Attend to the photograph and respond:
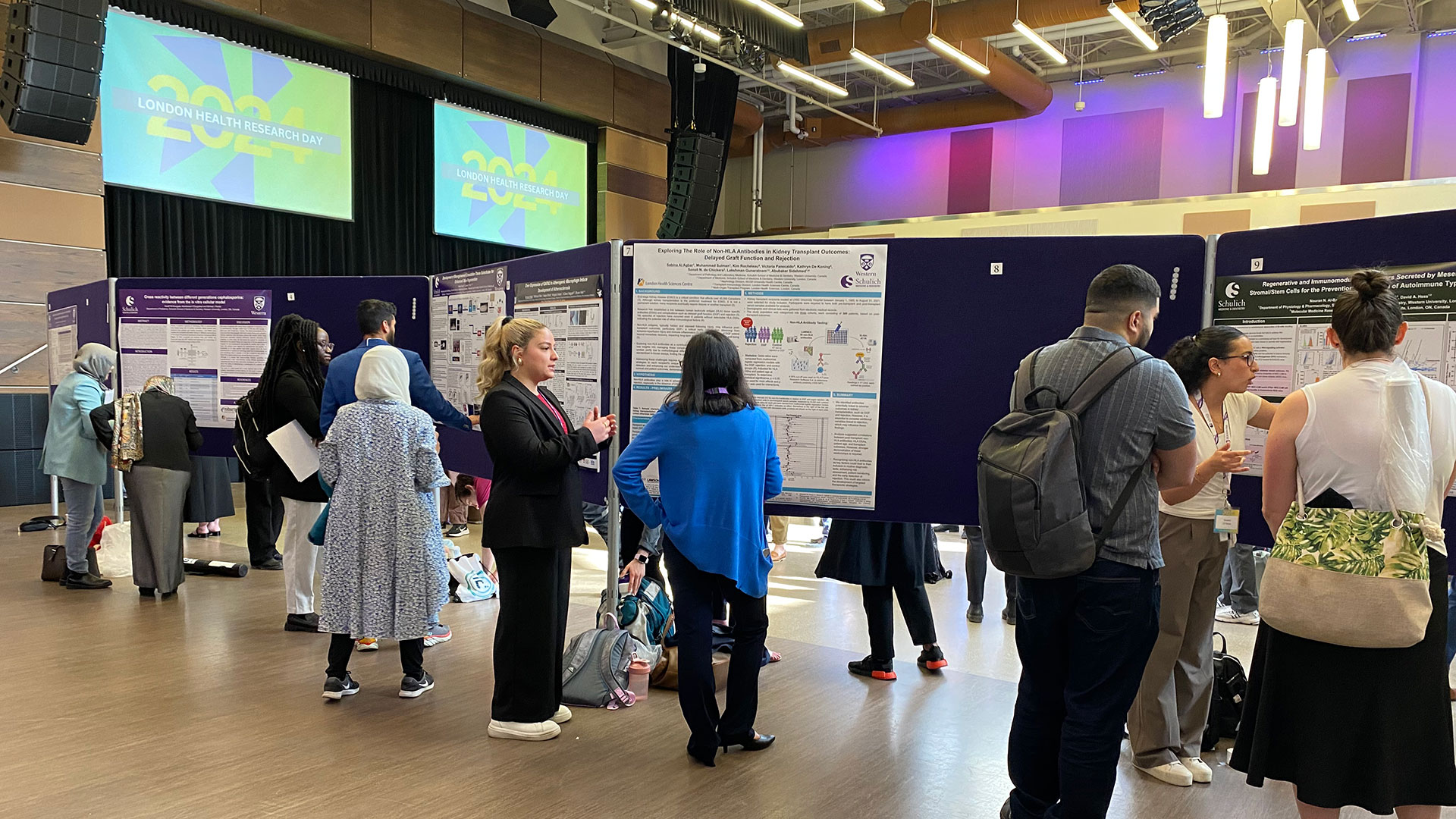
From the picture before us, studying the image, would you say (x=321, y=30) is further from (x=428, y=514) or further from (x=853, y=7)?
(x=428, y=514)

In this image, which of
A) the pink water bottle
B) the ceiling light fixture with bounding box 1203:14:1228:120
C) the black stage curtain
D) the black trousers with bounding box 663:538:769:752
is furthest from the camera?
the black stage curtain

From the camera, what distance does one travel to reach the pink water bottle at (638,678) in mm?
3572

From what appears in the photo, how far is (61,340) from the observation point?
22.8ft

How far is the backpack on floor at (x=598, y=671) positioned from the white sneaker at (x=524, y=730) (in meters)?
0.27

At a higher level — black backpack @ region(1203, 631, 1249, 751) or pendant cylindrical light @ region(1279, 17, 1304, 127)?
pendant cylindrical light @ region(1279, 17, 1304, 127)

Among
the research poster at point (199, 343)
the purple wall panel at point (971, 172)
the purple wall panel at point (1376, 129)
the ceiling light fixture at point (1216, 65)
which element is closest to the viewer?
the research poster at point (199, 343)

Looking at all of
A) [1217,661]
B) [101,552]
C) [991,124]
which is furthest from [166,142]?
[991,124]

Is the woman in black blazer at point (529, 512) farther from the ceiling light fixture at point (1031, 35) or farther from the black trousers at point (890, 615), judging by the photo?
the ceiling light fixture at point (1031, 35)

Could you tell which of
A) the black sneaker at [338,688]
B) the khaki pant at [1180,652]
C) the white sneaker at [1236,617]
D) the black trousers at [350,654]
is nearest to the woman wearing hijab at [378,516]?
the black trousers at [350,654]

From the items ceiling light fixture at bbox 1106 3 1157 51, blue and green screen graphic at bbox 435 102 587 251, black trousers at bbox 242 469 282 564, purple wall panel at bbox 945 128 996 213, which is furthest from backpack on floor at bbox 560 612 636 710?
purple wall panel at bbox 945 128 996 213

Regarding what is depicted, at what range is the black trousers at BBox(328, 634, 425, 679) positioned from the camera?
3.47 m

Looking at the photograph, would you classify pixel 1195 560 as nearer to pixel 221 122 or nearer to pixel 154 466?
pixel 154 466

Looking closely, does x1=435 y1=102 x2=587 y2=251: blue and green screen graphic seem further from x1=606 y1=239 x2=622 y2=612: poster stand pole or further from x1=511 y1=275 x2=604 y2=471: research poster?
x1=606 y1=239 x2=622 y2=612: poster stand pole

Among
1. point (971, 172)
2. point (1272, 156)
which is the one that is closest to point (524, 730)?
point (1272, 156)
